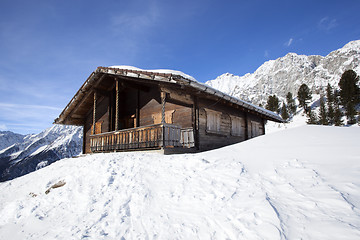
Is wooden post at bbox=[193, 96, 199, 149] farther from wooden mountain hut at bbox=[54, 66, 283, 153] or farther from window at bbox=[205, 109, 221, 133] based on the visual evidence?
window at bbox=[205, 109, 221, 133]

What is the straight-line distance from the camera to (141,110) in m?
12.7

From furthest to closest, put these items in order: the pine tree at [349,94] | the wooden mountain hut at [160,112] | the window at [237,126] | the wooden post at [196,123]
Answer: the pine tree at [349,94], the window at [237,126], the wooden post at [196,123], the wooden mountain hut at [160,112]

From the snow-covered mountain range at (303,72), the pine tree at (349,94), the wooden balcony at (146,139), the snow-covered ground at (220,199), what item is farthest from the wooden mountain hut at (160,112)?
the snow-covered mountain range at (303,72)

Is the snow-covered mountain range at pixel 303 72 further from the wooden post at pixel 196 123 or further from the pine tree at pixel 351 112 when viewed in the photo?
the wooden post at pixel 196 123

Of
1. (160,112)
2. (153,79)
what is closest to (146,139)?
(160,112)

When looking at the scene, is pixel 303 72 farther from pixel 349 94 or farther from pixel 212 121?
pixel 212 121

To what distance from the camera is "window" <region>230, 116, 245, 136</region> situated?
13.6 m

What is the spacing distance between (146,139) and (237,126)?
7403mm

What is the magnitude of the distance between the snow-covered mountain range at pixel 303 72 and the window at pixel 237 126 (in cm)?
8597

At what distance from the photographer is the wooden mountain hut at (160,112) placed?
9078mm

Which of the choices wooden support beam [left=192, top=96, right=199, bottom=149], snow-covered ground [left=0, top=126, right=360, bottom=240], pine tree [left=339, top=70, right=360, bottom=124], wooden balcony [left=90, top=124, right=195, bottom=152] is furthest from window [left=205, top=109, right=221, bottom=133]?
pine tree [left=339, top=70, right=360, bottom=124]

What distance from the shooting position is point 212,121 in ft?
38.0

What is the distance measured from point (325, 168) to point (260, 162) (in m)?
1.26

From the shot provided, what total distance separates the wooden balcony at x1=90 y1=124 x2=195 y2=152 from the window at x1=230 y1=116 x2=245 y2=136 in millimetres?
4621
